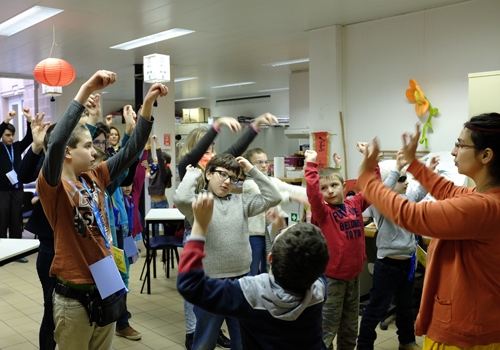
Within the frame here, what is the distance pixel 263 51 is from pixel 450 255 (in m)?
5.94

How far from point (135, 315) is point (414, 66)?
387cm

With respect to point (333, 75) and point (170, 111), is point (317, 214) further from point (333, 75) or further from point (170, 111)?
point (170, 111)

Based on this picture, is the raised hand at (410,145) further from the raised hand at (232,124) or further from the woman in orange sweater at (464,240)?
the raised hand at (232,124)

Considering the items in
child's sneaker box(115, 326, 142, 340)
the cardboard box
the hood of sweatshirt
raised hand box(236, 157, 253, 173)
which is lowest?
child's sneaker box(115, 326, 142, 340)

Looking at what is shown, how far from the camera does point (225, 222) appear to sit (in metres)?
2.19

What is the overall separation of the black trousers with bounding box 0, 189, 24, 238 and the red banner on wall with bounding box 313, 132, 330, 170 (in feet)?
13.0

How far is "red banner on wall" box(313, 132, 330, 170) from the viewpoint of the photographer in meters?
5.41

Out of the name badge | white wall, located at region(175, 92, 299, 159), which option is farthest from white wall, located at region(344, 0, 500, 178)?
white wall, located at region(175, 92, 299, 159)

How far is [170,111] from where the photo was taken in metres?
8.07

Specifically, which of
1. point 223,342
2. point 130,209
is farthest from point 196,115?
point 223,342

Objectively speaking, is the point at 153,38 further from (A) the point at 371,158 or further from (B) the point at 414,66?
(A) the point at 371,158

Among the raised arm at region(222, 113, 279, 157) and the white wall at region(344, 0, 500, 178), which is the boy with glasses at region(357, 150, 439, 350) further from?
the white wall at region(344, 0, 500, 178)

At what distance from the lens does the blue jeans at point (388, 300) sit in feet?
9.39

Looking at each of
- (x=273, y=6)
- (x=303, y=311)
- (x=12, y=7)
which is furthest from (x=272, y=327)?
(x=12, y=7)
